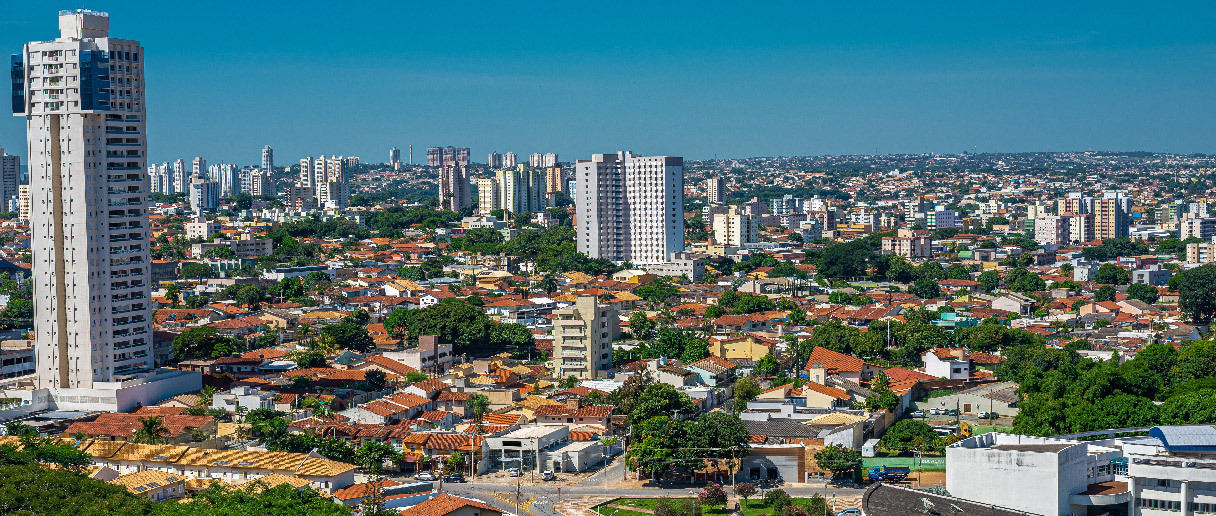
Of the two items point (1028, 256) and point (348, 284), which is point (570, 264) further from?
point (1028, 256)

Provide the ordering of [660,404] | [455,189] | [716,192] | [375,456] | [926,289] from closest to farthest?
[375,456]
[660,404]
[926,289]
[455,189]
[716,192]

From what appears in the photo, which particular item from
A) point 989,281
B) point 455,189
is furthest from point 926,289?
point 455,189

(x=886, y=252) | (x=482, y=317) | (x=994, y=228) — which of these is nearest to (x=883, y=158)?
(x=994, y=228)

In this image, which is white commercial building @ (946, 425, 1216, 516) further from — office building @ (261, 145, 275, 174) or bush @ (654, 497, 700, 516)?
office building @ (261, 145, 275, 174)

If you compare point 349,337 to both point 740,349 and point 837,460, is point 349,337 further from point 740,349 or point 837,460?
point 837,460

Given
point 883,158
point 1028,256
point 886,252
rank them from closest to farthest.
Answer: point 1028,256 → point 886,252 → point 883,158

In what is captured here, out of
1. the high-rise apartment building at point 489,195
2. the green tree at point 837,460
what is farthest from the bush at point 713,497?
the high-rise apartment building at point 489,195

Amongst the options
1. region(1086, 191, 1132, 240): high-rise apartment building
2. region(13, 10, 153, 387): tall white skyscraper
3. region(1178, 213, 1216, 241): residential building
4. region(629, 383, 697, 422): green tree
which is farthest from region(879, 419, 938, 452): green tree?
region(1086, 191, 1132, 240): high-rise apartment building
